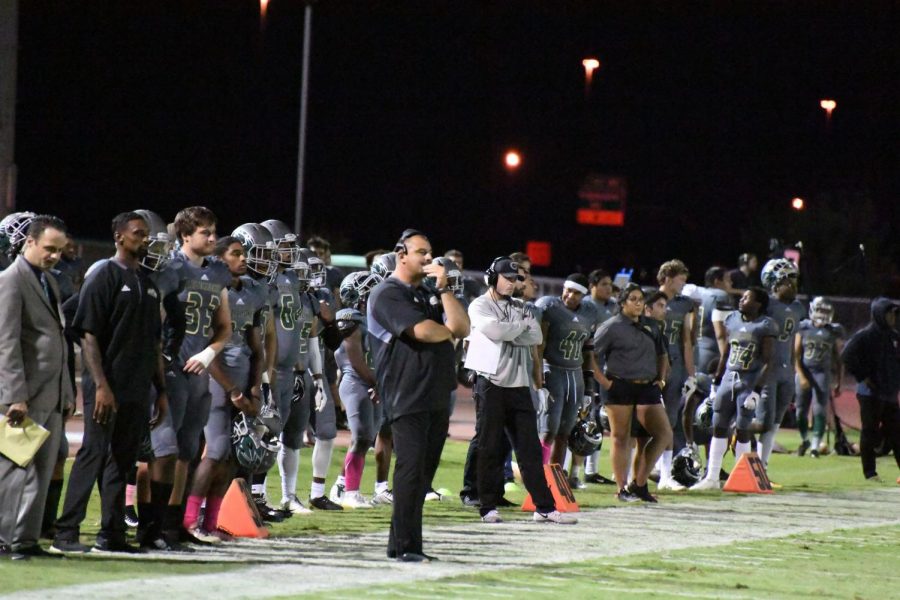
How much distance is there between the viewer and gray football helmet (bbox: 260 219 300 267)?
461 inches

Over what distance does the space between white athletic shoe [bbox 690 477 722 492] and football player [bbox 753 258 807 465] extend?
28.2 inches

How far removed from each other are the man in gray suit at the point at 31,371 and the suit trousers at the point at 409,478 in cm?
203

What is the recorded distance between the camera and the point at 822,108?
203 feet

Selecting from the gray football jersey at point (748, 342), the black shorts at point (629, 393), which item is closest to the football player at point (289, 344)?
the black shorts at point (629, 393)

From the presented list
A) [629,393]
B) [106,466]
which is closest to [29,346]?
[106,466]

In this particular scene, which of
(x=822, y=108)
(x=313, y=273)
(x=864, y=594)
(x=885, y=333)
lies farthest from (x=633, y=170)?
(x=864, y=594)

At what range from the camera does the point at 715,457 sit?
51.4 ft

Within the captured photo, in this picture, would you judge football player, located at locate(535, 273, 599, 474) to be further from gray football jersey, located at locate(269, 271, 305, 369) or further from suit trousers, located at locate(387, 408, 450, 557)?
suit trousers, located at locate(387, 408, 450, 557)

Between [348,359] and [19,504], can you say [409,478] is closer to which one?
[19,504]

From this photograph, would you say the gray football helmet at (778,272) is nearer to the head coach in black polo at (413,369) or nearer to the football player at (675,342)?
the football player at (675,342)

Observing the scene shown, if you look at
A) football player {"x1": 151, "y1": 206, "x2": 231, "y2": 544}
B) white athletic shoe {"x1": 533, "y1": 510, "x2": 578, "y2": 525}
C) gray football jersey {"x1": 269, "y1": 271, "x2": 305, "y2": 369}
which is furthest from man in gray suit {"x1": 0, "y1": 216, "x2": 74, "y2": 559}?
white athletic shoe {"x1": 533, "y1": 510, "x2": 578, "y2": 525}

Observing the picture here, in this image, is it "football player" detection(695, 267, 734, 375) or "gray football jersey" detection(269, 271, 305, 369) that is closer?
"gray football jersey" detection(269, 271, 305, 369)

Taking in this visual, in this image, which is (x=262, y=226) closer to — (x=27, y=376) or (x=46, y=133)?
(x=27, y=376)

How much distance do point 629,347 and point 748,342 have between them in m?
2.05
